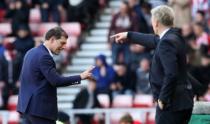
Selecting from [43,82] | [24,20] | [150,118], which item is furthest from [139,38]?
[24,20]

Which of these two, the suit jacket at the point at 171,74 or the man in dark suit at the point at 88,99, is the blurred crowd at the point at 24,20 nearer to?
the man in dark suit at the point at 88,99

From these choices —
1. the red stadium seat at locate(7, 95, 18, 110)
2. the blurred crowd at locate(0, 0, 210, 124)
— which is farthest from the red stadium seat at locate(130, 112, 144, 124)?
the red stadium seat at locate(7, 95, 18, 110)

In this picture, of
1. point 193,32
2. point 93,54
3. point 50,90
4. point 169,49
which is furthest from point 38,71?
point 93,54

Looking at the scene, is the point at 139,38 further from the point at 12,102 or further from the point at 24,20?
the point at 24,20

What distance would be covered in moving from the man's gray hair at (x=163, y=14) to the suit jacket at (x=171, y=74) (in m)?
0.11

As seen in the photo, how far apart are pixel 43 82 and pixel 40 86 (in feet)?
0.18

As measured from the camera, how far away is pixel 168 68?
9.38 metres

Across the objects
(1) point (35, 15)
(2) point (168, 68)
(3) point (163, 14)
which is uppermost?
(3) point (163, 14)

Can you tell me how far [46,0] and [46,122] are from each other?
10.2m

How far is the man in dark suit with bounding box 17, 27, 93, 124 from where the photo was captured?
1003 centimetres

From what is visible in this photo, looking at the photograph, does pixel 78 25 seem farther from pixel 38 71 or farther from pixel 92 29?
pixel 38 71

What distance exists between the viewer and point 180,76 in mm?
9586

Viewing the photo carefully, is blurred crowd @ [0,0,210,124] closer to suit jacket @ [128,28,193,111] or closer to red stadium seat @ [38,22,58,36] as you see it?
red stadium seat @ [38,22,58,36]

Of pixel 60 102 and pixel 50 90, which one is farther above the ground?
pixel 50 90
